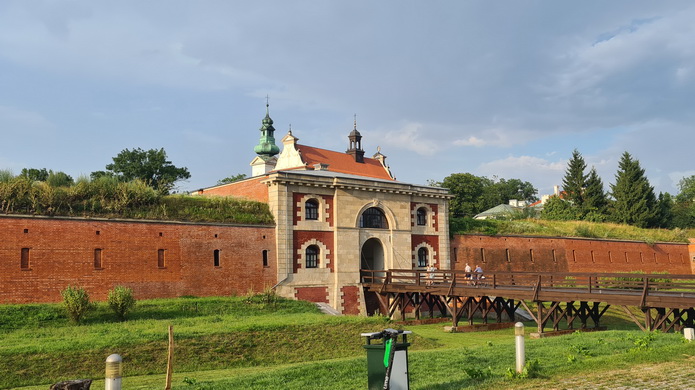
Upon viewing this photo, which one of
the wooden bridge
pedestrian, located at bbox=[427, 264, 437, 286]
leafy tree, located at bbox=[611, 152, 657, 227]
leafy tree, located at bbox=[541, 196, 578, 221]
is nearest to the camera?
the wooden bridge

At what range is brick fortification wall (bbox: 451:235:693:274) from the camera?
36.0 meters

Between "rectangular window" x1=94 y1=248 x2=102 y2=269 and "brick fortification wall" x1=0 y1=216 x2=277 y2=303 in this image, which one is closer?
"brick fortification wall" x1=0 y1=216 x2=277 y2=303

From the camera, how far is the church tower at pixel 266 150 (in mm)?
70938

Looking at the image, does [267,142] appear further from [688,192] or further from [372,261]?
[688,192]

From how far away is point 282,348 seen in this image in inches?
683

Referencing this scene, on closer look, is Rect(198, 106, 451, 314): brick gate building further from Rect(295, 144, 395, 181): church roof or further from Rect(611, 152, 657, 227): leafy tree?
Rect(611, 152, 657, 227): leafy tree

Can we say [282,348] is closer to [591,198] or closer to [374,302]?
[374,302]

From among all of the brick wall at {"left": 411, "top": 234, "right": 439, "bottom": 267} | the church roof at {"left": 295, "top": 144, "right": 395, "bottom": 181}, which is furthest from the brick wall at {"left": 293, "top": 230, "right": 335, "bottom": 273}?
the church roof at {"left": 295, "top": 144, "right": 395, "bottom": 181}

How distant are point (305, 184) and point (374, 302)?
7.06 m

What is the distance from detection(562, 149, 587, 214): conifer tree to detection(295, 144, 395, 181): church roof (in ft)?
86.1

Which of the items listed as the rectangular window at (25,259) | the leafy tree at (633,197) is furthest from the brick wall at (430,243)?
the leafy tree at (633,197)

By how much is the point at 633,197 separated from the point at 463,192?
2286 centimetres

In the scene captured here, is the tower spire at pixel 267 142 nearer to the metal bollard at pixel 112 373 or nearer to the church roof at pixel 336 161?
the church roof at pixel 336 161

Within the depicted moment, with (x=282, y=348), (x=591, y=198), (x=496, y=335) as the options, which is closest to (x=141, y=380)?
(x=282, y=348)
